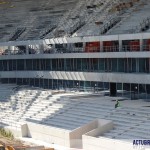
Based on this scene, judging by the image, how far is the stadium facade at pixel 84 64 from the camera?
3244 centimetres

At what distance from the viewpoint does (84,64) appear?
36.8 meters

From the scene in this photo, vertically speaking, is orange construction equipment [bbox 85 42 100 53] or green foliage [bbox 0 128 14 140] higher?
orange construction equipment [bbox 85 42 100 53]

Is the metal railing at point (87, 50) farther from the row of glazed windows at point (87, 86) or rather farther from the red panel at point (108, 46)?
the row of glazed windows at point (87, 86)

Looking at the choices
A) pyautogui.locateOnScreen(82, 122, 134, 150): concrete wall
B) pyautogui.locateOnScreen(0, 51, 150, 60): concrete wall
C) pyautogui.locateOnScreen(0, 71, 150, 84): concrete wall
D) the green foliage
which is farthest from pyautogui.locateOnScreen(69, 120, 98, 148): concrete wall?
pyautogui.locateOnScreen(0, 51, 150, 60): concrete wall

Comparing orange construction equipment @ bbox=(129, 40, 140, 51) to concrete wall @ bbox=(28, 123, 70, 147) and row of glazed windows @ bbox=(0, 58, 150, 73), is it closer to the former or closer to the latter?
row of glazed windows @ bbox=(0, 58, 150, 73)

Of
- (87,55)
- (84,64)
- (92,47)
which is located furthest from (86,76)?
(92,47)

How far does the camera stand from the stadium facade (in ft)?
106

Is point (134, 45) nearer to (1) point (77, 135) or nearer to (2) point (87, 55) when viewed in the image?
(2) point (87, 55)

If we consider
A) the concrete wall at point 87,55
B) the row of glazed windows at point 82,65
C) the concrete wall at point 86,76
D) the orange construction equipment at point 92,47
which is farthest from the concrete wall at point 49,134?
the orange construction equipment at point 92,47

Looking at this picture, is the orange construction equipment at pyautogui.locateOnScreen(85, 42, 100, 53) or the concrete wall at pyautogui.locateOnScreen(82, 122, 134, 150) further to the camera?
the orange construction equipment at pyautogui.locateOnScreen(85, 42, 100, 53)

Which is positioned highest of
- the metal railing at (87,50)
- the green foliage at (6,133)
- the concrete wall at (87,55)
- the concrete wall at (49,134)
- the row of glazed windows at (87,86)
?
the metal railing at (87,50)

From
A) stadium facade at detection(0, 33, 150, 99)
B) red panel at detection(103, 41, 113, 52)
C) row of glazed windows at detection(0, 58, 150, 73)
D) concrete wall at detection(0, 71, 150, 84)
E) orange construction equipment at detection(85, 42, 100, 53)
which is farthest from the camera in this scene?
orange construction equipment at detection(85, 42, 100, 53)

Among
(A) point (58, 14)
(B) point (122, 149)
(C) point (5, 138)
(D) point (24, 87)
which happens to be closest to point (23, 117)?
(C) point (5, 138)

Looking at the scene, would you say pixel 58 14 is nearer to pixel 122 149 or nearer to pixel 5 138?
pixel 5 138
